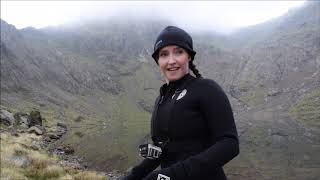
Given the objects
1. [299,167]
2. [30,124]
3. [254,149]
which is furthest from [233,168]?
[30,124]

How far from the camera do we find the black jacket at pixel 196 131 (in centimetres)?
416

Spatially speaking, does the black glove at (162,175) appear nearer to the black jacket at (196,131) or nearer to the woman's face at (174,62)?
the black jacket at (196,131)

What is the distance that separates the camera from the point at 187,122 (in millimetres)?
4438

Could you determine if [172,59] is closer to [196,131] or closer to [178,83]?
[178,83]

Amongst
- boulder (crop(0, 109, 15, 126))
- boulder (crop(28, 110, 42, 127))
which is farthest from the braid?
boulder (crop(28, 110, 42, 127))

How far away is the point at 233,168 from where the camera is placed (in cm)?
3656

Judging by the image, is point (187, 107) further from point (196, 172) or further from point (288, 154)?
point (288, 154)

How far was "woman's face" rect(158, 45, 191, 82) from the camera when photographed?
475 centimetres

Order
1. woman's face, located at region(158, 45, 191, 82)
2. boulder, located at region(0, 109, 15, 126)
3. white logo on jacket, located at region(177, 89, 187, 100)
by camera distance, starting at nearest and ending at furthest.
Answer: white logo on jacket, located at region(177, 89, 187, 100) → woman's face, located at region(158, 45, 191, 82) → boulder, located at region(0, 109, 15, 126)

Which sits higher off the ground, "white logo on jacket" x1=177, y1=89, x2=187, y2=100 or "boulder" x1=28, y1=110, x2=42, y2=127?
"boulder" x1=28, y1=110, x2=42, y2=127

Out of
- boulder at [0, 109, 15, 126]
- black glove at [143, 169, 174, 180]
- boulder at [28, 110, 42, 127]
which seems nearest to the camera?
black glove at [143, 169, 174, 180]

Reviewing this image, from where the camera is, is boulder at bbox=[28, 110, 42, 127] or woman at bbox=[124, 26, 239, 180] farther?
boulder at bbox=[28, 110, 42, 127]

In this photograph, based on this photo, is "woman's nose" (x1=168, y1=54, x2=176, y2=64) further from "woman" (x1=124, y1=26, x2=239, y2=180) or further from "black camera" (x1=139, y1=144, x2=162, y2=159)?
"black camera" (x1=139, y1=144, x2=162, y2=159)

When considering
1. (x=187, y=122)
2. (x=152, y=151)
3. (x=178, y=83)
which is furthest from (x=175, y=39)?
(x=152, y=151)
